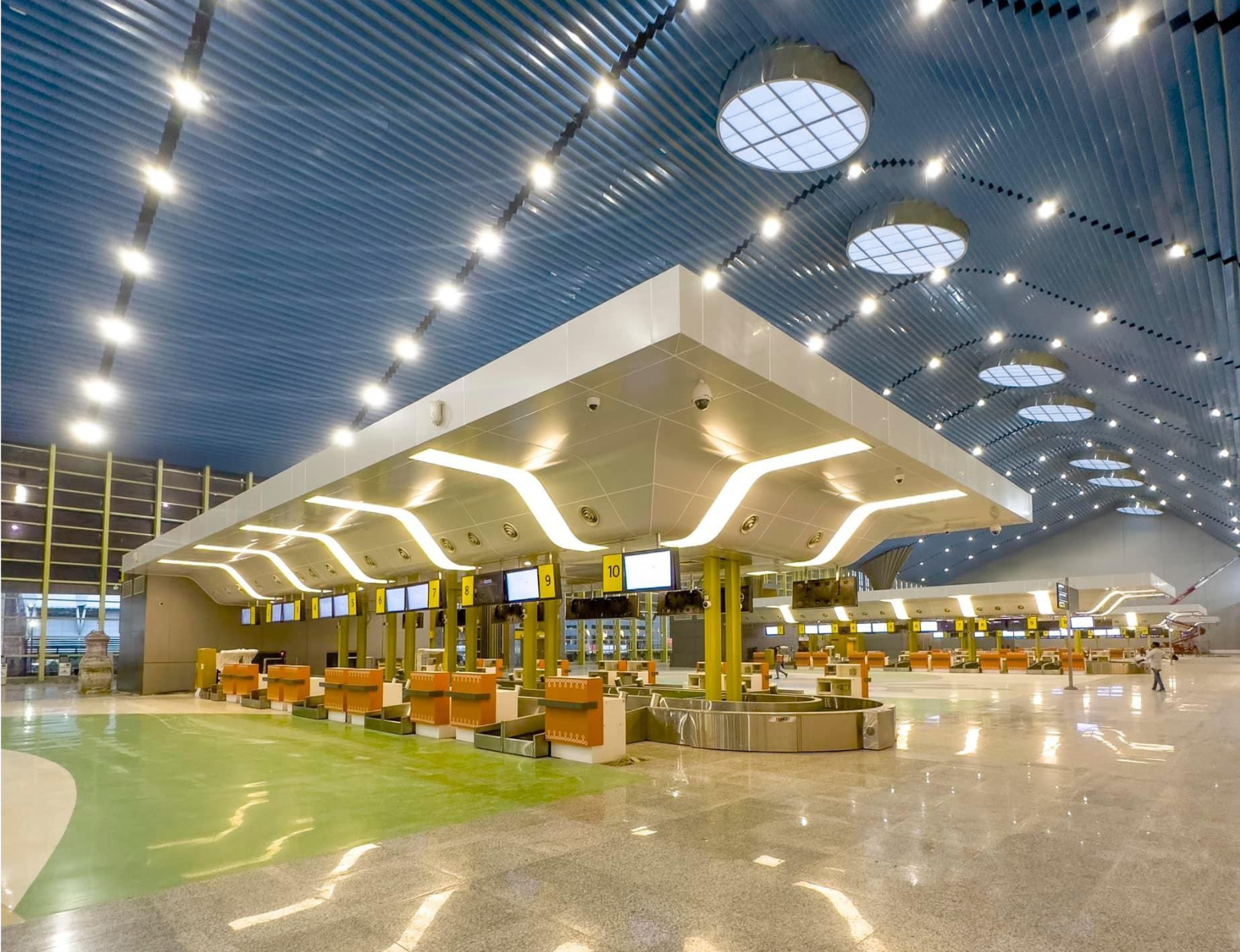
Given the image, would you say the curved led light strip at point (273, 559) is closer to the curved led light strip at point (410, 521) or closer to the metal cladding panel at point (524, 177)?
the metal cladding panel at point (524, 177)

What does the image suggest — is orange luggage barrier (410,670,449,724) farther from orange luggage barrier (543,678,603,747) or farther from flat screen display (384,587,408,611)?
flat screen display (384,587,408,611)

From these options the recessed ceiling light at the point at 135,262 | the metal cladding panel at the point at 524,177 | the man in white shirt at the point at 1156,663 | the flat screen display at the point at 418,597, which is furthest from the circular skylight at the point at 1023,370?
the recessed ceiling light at the point at 135,262

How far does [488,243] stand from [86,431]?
63.5 feet

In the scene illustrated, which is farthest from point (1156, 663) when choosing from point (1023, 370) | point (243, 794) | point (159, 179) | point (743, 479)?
point (159, 179)

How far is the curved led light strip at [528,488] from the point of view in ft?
36.8

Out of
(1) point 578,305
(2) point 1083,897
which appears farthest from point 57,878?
(1) point 578,305

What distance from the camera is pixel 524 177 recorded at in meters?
16.0

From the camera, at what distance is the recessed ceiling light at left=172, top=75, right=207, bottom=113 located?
12.8 metres

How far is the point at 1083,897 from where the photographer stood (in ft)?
16.9

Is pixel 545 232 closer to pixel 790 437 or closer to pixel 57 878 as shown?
pixel 790 437

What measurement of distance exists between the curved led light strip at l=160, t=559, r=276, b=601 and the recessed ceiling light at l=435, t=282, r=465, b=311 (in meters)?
11.4

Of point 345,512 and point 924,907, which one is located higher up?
point 345,512

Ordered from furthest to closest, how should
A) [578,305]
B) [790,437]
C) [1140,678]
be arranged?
[1140,678]
[578,305]
[790,437]

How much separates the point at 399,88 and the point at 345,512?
792cm
